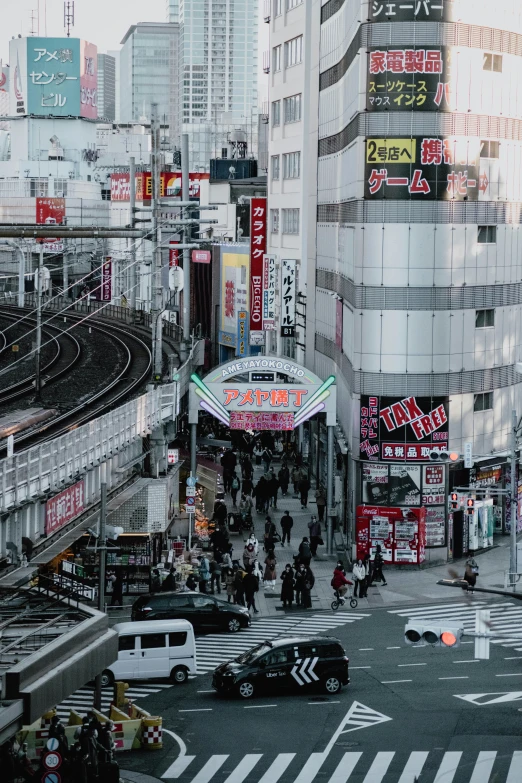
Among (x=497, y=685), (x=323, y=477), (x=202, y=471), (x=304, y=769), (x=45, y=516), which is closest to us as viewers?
(x=304, y=769)

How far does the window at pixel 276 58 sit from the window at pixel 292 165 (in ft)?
19.2

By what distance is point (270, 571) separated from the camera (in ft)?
155

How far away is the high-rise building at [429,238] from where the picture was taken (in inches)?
1998

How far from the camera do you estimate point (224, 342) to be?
95188mm

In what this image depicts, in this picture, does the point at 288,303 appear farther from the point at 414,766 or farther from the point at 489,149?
the point at 414,766

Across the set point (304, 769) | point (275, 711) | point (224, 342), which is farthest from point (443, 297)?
point (224, 342)

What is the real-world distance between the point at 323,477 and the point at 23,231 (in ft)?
107

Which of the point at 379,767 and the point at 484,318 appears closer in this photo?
the point at 379,767

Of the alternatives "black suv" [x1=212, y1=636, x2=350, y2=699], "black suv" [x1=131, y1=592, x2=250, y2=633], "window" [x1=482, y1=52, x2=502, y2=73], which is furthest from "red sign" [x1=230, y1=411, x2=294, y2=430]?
"black suv" [x1=212, y1=636, x2=350, y2=699]

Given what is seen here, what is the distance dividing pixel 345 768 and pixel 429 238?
83.7 ft

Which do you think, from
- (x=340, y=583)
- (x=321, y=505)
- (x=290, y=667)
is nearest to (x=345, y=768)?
(x=290, y=667)

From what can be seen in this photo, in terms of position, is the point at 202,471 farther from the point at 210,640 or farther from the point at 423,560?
the point at 210,640

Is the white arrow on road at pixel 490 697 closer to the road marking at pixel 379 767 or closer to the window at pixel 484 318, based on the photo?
the road marking at pixel 379 767

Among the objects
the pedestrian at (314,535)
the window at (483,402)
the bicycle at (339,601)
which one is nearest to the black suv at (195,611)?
the bicycle at (339,601)
